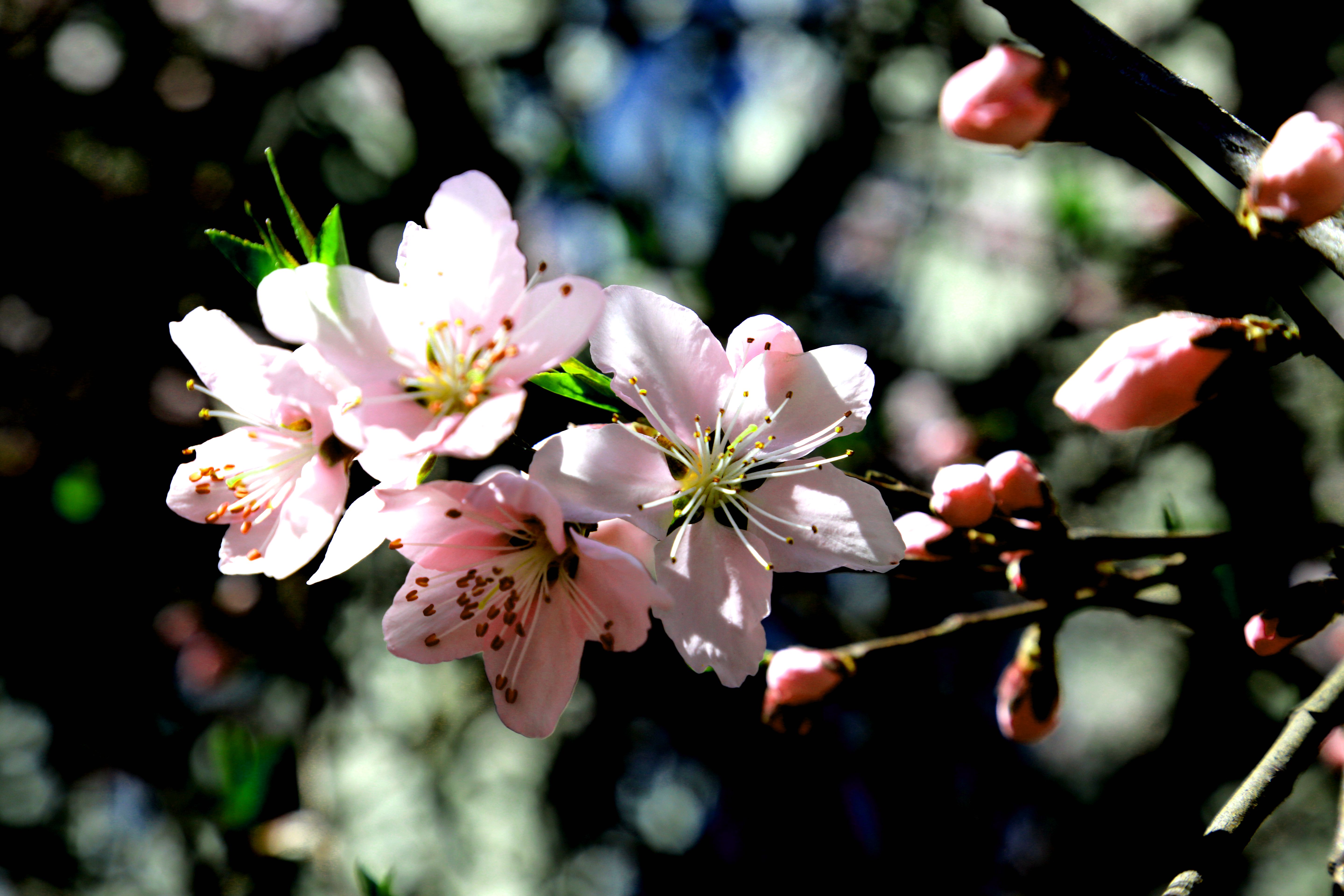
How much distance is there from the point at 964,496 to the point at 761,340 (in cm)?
31

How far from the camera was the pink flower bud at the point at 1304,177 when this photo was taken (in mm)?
712

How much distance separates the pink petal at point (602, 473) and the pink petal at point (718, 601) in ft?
0.20

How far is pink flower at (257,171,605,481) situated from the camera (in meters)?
0.87

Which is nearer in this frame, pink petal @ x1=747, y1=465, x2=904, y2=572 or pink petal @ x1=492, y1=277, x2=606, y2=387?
pink petal @ x1=492, y1=277, x2=606, y2=387

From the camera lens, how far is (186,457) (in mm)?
2568

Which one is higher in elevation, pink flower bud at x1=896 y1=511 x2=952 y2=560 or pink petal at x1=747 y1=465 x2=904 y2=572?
pink petal at x1=747 y1=465 x2=904 y2=572

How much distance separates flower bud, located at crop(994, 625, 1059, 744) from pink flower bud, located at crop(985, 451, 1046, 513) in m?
0.28

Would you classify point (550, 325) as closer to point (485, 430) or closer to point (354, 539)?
point (485, 430)

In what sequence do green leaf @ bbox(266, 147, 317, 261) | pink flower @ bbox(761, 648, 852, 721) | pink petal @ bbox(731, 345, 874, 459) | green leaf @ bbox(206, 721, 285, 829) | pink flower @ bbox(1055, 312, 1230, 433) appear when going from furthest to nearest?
green leaf @ bbox(206, 721, 285, 829), pink flower @ bbox(761, 648, 852, 721), pink petal @ bbox(731, 345, 874, 459), green leaf @ bbox(266, 147, 317, 261), pink flower @ bbox(1055, 312, 1230, 433)

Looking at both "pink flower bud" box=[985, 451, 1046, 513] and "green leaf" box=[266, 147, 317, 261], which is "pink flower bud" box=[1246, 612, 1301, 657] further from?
"green leaf" box=[266, 147, 317, 261]

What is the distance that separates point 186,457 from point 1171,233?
3.63 m

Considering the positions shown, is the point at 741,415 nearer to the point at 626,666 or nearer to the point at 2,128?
the point at 626,666

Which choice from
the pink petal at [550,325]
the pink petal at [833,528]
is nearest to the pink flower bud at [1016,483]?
the pink petal at [833,528]

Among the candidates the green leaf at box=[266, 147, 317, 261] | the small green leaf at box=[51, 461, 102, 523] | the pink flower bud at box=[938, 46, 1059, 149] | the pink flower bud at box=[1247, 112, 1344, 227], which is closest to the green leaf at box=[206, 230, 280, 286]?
the green leaf at box=[266, 147, 317, 261]
